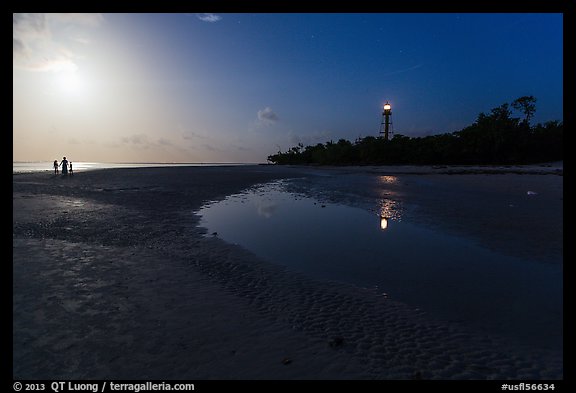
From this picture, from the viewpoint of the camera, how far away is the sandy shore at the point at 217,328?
3.21m

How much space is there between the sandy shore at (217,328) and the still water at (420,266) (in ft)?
1.73

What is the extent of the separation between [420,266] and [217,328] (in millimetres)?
4914

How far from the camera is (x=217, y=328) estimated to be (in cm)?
405

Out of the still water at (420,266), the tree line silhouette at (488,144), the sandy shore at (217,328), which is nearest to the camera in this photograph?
the sandy shore at (217,328)

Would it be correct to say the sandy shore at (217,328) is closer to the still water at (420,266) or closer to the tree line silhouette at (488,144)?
the still water at (420,266)

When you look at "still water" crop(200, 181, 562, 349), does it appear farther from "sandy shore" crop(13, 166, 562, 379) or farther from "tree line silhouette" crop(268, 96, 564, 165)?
"tree line silhouette" crop(268, 96, 564, 165)

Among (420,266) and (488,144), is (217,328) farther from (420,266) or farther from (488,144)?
(488,144)

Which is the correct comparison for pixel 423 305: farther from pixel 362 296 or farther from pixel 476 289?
pixel 476 289

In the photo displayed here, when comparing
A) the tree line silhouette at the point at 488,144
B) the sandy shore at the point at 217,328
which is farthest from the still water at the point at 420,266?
the tree line silhouette at the point at 488,144

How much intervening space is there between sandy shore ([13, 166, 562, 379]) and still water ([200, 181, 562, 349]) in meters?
0.53

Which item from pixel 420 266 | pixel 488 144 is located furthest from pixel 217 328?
pixel 488 144
